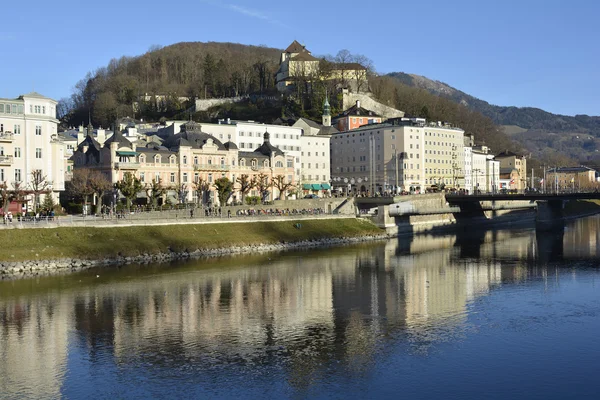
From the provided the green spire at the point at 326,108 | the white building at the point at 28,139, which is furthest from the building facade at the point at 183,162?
the green spire at the point at 326,108

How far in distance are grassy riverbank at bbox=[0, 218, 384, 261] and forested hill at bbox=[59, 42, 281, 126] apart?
266ft

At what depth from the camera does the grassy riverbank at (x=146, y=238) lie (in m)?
58.0

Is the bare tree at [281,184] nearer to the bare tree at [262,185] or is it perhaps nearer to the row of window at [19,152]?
the bare tree at [262,185]

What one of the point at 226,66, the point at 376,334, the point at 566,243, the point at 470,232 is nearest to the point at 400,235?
the point at 470,232

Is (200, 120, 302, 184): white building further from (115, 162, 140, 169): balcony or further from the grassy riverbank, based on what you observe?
the grassy riverbank

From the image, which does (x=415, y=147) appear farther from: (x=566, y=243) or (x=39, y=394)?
(x=39, y=394)

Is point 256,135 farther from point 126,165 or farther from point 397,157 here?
point 126,165

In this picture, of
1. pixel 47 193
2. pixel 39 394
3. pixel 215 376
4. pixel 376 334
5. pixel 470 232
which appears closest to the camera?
pixel 39 394

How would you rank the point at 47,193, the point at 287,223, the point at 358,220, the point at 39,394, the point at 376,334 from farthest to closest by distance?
the point at 358,220 → the point at 287,223 → the point at 47,193 → the point at 376,334 → the point at 39,394

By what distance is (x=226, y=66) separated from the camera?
17900cm

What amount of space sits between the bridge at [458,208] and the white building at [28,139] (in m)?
44.1

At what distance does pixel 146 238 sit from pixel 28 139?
62.9 feet

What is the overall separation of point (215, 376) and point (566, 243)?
219 ft

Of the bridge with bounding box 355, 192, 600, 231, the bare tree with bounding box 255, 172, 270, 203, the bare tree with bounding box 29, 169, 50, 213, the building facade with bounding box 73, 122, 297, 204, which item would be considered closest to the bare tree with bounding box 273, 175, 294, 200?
the building facade with bounding box 73, 122, 297, 204
